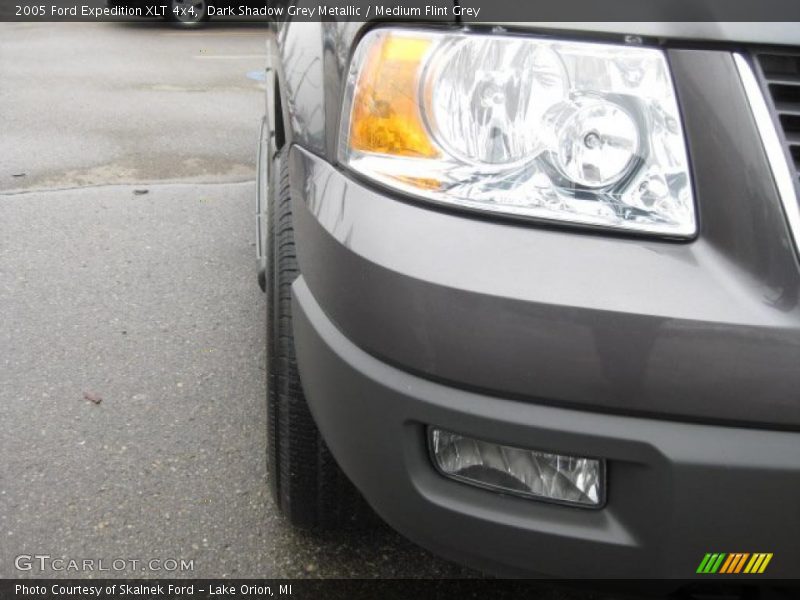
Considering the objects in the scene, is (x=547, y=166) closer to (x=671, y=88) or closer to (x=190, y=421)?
(x=671, y=88)

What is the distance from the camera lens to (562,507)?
1.27 meters

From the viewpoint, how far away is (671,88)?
4.00 ft

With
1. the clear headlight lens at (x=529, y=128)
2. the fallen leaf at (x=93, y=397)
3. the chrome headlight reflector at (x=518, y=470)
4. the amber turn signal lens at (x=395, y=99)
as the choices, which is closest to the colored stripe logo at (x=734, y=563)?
the chrome headlight reflector at (x=518, y=470)

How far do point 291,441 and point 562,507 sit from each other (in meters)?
0.67

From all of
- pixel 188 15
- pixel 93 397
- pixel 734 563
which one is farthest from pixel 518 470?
pixel 188 15

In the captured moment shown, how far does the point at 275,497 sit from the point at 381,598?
1.11 ft

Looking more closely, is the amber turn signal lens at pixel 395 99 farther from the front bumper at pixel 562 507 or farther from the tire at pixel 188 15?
the tire at pixel 188 15

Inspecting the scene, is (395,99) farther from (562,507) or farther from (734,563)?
(734,563)

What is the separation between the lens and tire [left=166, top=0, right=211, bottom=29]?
1155 cm

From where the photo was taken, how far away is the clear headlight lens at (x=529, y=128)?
123 cm

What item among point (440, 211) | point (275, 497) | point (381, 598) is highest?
point (440, 211)

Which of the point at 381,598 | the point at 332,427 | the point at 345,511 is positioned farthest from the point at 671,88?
the point at 381,598

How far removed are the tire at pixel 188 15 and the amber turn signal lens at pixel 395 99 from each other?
11.2 m

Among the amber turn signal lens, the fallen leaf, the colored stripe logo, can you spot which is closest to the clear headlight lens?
the amber turn signal lens
